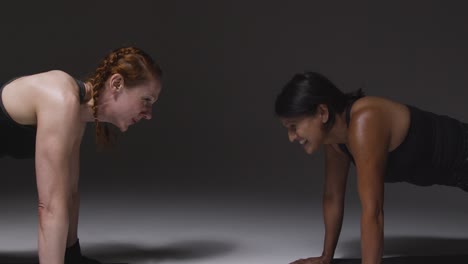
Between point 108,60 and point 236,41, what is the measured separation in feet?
11.9

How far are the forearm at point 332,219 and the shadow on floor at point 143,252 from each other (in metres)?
0.56

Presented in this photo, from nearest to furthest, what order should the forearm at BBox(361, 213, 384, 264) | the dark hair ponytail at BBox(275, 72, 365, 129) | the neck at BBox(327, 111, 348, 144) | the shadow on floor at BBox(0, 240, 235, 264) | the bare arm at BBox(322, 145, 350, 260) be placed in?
the forearm at BBox(361, 213, 384, 264)
the dark hair ponytail at BBox(275, 72, 365, 129)
the neck at BBox(327, 111, 348, 144)
the bare arm at BBox(322, 145, 350, 260)
the shadow on floor at BBox(0, 240, 235, 264)

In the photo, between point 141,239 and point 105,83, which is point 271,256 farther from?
point 105,83

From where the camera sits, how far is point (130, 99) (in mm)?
3564

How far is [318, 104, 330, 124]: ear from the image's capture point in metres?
3.50

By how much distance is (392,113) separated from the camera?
11.6 feet

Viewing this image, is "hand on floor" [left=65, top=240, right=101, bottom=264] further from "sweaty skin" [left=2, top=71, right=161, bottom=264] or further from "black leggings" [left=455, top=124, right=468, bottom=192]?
"black leggings" [left=455, top=124, right=468, bottom=192]

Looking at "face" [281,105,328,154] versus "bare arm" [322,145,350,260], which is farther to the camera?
"bare arm" [322,145,350,260]

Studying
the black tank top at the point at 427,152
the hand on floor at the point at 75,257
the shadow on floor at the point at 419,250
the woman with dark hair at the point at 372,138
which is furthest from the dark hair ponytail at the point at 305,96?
the hand on floor at the point at 75,257

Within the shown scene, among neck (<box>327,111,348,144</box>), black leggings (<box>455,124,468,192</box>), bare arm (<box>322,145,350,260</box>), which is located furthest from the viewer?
bare arm (<box>322,145,350,260</box>)

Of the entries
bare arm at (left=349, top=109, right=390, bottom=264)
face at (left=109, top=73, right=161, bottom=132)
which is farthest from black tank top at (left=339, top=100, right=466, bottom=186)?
face at (left=109, top=73, right=161, bottom=132)

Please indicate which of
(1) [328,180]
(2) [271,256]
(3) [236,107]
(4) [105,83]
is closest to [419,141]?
(1) [328,180]

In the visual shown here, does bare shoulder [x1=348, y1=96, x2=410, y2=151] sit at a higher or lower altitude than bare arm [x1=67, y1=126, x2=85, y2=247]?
higher

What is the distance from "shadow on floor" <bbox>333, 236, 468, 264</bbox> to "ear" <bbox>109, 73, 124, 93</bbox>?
140 centimetres
